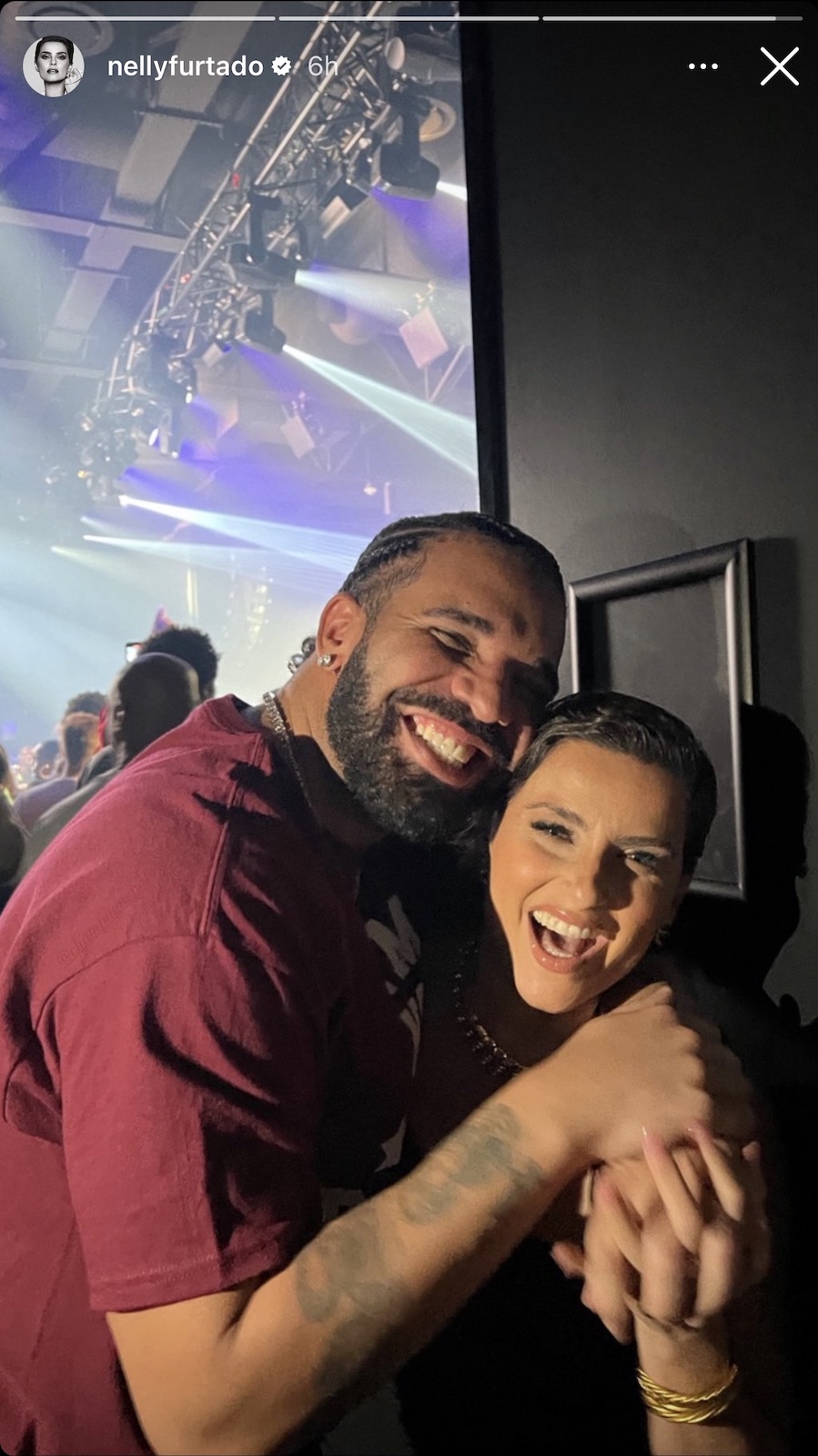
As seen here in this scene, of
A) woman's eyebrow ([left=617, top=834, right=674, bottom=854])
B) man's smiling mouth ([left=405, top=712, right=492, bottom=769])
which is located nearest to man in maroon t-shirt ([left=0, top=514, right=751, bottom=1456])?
man's smiling mouth ([left=405, top=712, right=492, bottom=769])

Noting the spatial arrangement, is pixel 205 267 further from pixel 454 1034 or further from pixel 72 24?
pixel 454 1034

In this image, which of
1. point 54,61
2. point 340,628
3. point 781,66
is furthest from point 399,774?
point 54,61

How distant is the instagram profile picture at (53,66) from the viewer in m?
1.05

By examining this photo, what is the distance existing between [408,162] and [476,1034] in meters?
0.88

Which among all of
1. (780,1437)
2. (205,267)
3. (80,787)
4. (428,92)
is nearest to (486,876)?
(80,787)

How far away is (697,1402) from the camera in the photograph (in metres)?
0.80

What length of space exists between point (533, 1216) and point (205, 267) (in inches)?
38.2

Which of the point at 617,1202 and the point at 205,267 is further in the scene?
the point at 205,267

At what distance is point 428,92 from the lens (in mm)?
1050

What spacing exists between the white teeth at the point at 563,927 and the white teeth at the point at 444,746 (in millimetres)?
146

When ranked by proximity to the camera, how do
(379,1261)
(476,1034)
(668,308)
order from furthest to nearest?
(668,308), (476,1034), (379,1261)

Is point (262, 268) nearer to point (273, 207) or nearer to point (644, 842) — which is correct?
point (273, 207)

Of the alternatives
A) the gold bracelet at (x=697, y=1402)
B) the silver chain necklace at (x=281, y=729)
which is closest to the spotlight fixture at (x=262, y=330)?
the silver chain necklace at (x=281, y=729)

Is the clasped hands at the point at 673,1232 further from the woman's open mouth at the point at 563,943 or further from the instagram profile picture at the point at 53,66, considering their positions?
the instagram profile picture at the point at 53,66
